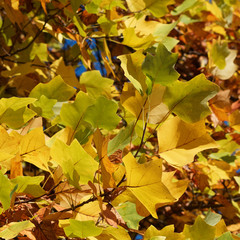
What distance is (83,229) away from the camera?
0.51 m

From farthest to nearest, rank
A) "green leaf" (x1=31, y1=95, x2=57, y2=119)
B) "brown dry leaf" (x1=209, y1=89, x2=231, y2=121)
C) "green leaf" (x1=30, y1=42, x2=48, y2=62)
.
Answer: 1. "green leaf" (x1=30, y1=42, x2=48, y2=62)
2. "brown dry leaf" (x1=209, y1=89, x2=231, y2=121)
3. "green leaf" (x1=31, y1=95, x2=57, y2=119)

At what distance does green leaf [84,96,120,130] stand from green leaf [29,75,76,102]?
0.65ft

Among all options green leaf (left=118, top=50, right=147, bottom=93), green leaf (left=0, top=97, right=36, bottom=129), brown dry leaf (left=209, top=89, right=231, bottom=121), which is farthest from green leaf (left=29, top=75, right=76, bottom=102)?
brown dry leaf (left=209, top=89, right=231, bottom=121)

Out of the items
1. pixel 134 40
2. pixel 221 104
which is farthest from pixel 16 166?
pixel 221 104

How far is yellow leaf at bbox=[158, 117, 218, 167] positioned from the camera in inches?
22.9

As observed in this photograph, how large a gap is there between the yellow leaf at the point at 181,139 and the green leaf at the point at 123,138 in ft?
0.15

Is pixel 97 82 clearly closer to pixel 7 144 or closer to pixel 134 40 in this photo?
pixel 134 40

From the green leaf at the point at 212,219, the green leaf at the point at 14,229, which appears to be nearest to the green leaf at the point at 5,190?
the green leaf at the point at 14,229

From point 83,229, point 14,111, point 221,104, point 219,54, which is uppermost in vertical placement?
point 14,111

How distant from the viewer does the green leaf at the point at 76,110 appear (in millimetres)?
627

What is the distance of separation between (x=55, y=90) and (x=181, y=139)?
34 centimetres

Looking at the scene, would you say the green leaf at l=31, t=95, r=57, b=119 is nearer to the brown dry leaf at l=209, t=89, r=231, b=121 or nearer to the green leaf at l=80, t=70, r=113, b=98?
the green leaf at l=80, t=70, r=113, b=98

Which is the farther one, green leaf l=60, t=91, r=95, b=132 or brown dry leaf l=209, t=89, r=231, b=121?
brown dry leaf l=209, t=89, r=231, b=121

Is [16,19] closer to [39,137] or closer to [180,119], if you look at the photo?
[39,137]
